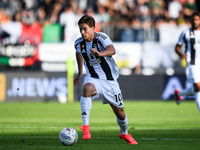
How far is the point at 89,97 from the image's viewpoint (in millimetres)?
5871

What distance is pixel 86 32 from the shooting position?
5938 millimetres

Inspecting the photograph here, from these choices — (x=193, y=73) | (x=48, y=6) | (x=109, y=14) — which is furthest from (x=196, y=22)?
(x=48, y=6)

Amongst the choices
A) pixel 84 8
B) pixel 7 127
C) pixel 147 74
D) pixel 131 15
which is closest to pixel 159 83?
pixel 147 74

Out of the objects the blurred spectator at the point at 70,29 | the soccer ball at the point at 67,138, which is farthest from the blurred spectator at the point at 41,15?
the soccer ball at the point at 67,138

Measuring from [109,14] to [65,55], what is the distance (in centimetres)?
313

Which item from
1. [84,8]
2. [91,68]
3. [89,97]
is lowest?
[89,97]

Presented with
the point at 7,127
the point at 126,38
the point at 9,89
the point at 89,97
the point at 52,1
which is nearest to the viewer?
the point at 89,97

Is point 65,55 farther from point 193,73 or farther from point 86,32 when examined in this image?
point 86,32

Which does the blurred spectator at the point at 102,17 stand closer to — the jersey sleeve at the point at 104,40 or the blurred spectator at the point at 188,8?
the blurred spectator at the point at 188,8

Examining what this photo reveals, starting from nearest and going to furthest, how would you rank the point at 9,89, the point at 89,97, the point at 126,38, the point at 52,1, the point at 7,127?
1. the point at 89,97
2. the point at 7,127
3. the point at 9,89
4. the point at 126,38
5. the point at 52,1

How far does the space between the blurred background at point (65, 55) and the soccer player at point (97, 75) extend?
36.2ft

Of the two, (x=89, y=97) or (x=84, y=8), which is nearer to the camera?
(x=89, y=97)

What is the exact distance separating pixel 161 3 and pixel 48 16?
18.4 ft

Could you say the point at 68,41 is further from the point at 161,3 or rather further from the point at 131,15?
the point at 161,3
